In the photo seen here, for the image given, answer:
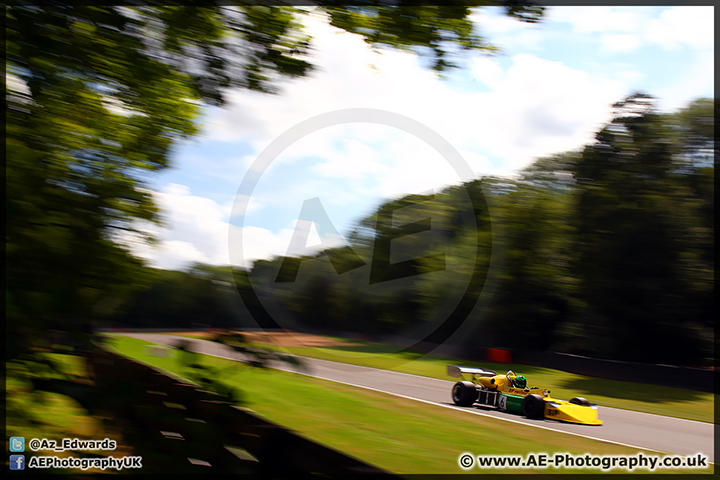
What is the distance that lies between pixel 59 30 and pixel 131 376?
92.8 inches

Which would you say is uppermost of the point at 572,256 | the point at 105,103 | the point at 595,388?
the point at 105,103

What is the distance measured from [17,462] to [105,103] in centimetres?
309

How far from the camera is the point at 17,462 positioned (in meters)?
2.88

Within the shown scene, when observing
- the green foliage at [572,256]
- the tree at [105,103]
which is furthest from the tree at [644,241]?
the tree at [105,103]

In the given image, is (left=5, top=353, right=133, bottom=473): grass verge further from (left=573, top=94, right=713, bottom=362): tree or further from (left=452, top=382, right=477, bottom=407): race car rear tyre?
(left=573, top=94, right=713, bottom=362): tree

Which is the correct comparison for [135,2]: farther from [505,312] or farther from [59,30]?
[505,312]

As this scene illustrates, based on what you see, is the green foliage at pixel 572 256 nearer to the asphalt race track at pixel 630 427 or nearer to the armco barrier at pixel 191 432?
the asphalt race track at pixel 630 427

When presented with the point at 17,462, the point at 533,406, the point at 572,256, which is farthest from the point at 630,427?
the point at 572,256

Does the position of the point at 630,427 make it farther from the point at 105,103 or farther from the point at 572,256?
the point at 572,256

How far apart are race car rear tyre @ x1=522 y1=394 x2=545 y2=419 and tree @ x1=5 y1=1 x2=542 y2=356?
21.2 ft

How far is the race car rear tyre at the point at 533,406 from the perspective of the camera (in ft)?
31.6

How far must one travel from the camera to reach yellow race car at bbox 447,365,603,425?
954 centimetres

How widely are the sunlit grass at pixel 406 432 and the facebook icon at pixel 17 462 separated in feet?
7.29

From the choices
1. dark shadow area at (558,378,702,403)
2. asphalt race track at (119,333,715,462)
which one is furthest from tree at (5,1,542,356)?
dark shadow area at (558,378,702,403)
